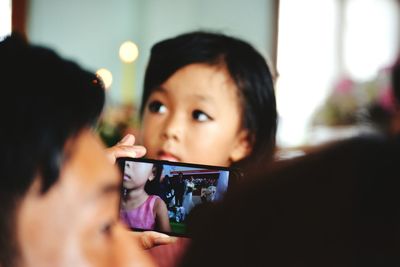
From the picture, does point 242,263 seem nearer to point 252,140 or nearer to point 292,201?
point 292,201

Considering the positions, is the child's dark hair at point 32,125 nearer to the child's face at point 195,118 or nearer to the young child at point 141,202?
the young child at point 141,202

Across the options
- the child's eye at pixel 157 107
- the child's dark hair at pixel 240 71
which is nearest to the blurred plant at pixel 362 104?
the child's dark hair at pixel 240 71

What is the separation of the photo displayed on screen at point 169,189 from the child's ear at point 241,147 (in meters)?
0.20

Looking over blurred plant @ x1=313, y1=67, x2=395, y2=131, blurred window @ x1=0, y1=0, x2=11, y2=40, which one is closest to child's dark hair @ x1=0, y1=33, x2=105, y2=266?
blurred plant @ x1=313, y1=67, x2=395, y2=131

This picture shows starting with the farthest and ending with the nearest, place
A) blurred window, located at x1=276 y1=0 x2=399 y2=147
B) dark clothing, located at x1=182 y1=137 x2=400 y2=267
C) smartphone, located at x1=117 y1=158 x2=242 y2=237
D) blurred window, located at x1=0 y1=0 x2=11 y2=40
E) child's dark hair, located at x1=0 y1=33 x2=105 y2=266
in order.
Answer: blurred window, located at x1=276 y1=0 x2=399 y2=147, blurred window, located at x1=0 y1=0 x2=11 y2=40, smartphone, located at x1=117 y1=158 x2=242 y2=237, child's dark hair, located at x1=0 y1=33 x2=105 y2=266, dark clothing, located at x1=182 y1=137 x2=400 y2=267

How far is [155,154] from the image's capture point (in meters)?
0.74

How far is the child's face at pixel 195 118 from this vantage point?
73 cm

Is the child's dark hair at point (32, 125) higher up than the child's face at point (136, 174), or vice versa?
the child's dark hair at point (32, 125)

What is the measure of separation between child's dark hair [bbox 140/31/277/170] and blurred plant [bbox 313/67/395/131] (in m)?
0.97

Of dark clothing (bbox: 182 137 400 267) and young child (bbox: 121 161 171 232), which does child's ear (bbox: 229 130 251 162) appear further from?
dark clothing (bbox: 182 137 400 267)

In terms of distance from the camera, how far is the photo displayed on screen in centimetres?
57

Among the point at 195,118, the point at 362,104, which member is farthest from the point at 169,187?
the point at 362,104

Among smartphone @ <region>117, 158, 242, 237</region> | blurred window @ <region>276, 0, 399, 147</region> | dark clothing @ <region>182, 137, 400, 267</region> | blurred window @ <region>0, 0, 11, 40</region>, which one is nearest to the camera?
dark clothing @ <region>182, 137, 400, 267</region>

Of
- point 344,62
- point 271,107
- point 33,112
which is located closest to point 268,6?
point 344,62
